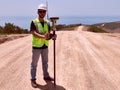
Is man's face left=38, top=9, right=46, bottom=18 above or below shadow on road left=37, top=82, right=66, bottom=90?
above

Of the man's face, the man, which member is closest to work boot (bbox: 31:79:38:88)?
the man

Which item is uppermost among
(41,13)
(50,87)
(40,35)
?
(41,13)

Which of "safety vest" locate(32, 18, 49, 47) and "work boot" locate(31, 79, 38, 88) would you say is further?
"work boot" locate(31, 79, 38, 88)

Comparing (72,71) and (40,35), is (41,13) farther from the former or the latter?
(72,71)

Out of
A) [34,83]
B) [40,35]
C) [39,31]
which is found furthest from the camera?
[34,83]

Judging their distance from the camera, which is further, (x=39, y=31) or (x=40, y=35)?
(x=39, y=31)

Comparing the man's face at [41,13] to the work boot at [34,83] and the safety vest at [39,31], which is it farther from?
the work boot at [34,83]

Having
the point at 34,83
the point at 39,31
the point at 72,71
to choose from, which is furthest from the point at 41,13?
the point at 72,71

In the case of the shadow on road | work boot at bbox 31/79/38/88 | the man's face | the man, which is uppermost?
the man's face

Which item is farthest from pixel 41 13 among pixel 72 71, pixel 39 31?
pixel 72 71

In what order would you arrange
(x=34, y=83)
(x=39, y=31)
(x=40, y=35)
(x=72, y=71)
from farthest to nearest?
(x=72, y=71), (x=34, y=83), (x=39, y=31), (x=40, y=35)

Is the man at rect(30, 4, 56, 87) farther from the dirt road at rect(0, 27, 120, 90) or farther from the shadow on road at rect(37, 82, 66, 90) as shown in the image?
the dirt road at rect(0, 27, 120, 90)

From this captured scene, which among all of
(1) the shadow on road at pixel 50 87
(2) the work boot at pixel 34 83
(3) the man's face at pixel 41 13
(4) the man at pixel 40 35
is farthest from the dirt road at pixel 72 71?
(3) the man's face at pixel 41 13

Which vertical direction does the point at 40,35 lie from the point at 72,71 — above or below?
above
